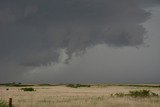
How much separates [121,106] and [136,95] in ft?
58.0

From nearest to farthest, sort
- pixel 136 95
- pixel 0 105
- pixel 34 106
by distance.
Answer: pixel 0 105, pixel 34 106, pixel 136 95

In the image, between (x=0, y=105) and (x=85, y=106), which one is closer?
(x=0, y=105)

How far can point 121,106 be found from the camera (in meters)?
31.2

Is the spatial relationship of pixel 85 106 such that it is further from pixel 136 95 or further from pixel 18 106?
pixel 136 95

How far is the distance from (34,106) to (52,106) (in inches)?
65.3

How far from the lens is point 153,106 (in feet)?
105

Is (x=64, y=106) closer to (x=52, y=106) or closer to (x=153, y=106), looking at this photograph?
(x=52, y=106)

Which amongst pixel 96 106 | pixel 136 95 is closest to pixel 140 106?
pixel 96 106

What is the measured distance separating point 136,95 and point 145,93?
1948 millimetres

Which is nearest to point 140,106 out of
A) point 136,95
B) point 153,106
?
point 153,106

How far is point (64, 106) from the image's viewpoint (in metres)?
31.4

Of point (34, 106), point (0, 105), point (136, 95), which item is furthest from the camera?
point (136, 95)

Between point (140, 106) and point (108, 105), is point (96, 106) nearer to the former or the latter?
point (108, 105)

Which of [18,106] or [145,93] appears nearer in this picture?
[18,106]
